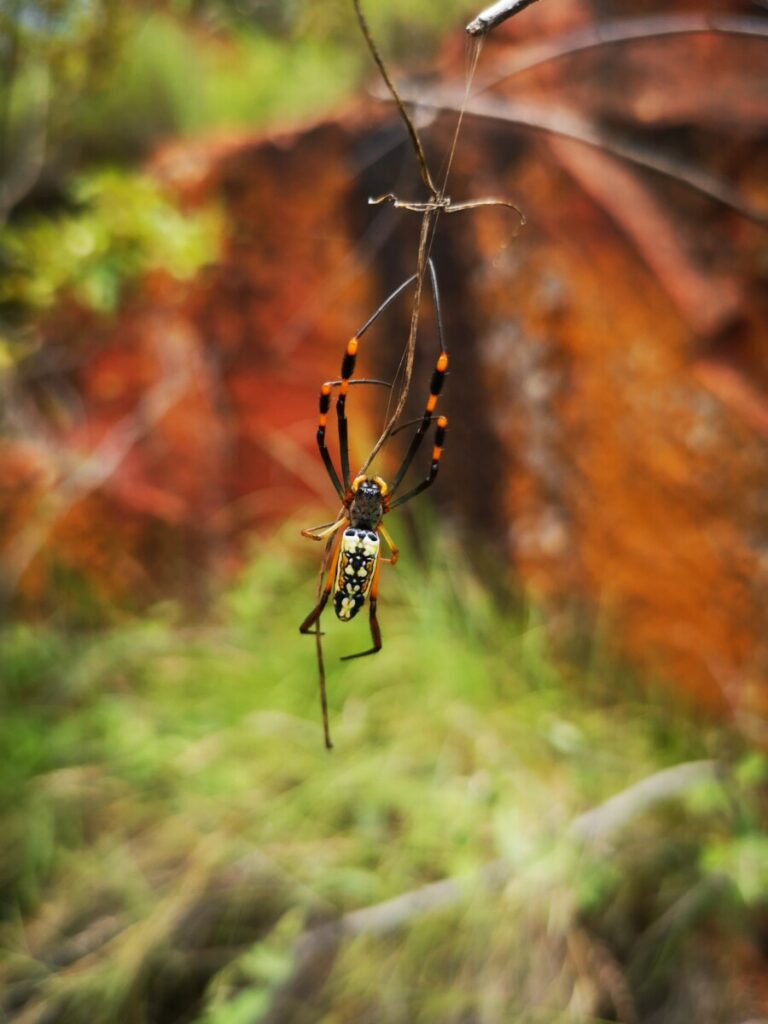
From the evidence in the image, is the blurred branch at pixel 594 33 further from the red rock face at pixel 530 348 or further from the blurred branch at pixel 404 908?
the blurred branch at pixel 404 908

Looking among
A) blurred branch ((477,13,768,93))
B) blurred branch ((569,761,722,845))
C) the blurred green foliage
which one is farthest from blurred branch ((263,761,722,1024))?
blurred branch ((477,13,768,93))

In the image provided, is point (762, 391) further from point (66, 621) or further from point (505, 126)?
point (66, 621)

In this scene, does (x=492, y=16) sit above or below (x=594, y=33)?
below

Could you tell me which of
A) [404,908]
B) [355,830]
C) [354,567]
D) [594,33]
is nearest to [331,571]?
[354,567]

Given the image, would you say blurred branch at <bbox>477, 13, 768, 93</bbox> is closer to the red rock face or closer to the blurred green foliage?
the red rock face

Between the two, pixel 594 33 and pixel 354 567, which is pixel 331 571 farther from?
pixel 594 33

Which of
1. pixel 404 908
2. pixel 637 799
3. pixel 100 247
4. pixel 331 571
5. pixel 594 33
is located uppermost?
pixel 594 33

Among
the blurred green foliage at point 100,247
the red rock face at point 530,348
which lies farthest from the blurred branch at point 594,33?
the blurred green foliage at point 100,247
